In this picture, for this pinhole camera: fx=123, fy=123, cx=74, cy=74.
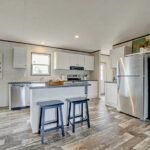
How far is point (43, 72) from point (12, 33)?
2.07 metres

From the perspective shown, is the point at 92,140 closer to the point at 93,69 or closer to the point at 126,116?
the point at 126,116

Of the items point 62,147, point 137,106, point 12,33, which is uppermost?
point 12,33

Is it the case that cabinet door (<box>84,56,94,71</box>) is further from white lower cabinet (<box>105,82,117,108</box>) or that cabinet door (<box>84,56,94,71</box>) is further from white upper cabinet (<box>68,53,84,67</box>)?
white lower cabinet (<box>105,82,117,108</box>)

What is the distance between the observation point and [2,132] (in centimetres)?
255

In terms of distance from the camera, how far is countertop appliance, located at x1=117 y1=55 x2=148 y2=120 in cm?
330

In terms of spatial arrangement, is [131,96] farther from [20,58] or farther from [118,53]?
[20,58]

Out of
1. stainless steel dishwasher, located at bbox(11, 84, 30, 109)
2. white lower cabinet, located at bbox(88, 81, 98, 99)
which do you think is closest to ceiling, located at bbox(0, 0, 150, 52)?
stainless steel dishwasher, located at bbox(11, 84, 30, 109)

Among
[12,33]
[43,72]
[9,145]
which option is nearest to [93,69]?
[43,72]

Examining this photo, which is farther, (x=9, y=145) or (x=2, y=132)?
(x=2, y=132)

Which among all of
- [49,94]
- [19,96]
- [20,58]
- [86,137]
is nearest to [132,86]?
[86,137]

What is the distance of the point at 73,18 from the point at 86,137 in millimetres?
2622

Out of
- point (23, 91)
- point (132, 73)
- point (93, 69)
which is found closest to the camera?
point (132, 73)

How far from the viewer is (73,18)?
2.92 metres

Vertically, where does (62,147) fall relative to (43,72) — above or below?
below
